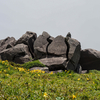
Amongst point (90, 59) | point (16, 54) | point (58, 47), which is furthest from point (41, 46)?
point (90, 59)

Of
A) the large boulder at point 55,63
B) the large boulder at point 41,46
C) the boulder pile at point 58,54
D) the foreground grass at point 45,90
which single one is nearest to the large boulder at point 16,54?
the boulder pile at point 58,54

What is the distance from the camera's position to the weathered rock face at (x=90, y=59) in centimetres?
1942

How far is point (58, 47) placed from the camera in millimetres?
16953

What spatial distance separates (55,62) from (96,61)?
9.33m

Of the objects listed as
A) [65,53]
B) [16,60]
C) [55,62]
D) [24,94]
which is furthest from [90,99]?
[16,60]

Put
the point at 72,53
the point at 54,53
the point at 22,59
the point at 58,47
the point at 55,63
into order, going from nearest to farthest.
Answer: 1. the point at 55,63
2. the point at 72,53
3. the point at 54,53
4. the point at 58,47
5. the point at 22,59

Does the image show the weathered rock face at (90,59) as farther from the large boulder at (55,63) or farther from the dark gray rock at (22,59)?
the dark gray rock at (22,59)

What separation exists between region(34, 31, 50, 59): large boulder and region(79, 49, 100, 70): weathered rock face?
23.2 ft

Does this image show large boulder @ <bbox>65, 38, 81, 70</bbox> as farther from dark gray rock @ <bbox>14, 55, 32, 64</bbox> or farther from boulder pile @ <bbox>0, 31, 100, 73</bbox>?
dark gray rock @ <bbox>14, 55, 32, 64</bbox>

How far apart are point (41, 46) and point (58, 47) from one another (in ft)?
9.82

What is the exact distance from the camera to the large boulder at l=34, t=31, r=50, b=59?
17.4 meters

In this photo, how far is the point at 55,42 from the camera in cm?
1750

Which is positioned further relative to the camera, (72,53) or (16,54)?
(16,54)

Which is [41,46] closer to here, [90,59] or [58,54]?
[58,54]
